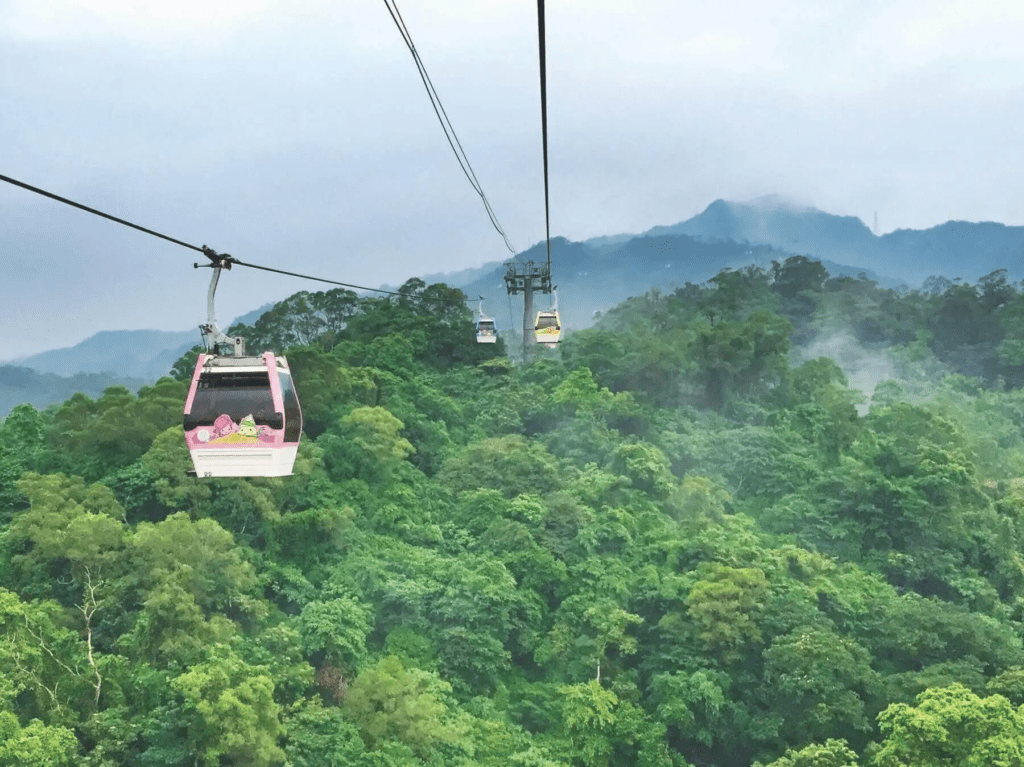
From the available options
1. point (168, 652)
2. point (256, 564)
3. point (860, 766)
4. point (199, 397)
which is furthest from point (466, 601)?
point (199, 397)

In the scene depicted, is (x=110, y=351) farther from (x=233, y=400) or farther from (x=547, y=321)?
(x=233, y=400)

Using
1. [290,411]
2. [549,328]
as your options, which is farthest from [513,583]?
[290,411]

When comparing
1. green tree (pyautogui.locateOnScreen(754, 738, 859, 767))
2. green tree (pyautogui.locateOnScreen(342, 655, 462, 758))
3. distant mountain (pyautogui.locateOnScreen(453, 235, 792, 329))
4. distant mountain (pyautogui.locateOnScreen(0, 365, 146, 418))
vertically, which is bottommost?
green tree (pyautogui.locateOnScreen(754, 738, 859, 767))

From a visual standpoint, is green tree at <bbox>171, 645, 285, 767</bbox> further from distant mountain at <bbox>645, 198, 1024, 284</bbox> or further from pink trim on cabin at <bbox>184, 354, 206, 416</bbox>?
distant mountain at <bbox>645, 198, 1024, 284</bbox>

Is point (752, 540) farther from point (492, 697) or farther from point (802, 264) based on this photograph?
point (802, 264)

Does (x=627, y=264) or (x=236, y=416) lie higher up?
(x=627, y=264)

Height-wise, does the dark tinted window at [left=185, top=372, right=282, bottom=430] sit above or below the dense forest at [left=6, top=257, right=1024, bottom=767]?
above

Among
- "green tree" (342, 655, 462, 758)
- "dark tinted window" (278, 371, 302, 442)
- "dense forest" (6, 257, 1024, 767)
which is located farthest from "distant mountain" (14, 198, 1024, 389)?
"dark tinted window" (278, 371, 302, 442)

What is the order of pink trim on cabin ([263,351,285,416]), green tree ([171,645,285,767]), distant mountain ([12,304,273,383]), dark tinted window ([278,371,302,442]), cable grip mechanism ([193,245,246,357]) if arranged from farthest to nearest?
distant mountain ([12,304,273,383]) < green tree ([171,645,285,767]) < dark tinted window ([278,371,302,442]) < pink trim on cabin ([263,351,285,416]) < cable grip mechanism ([193,245,246,357])
